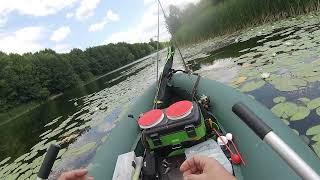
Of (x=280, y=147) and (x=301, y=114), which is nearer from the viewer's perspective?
(x=280, y=147)

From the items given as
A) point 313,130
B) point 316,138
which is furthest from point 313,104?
point 316,138

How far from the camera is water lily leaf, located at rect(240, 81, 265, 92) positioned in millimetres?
7191

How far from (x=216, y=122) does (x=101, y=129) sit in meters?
6.26

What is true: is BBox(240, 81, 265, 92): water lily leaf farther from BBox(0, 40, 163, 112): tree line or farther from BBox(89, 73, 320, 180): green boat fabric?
BBox(0, 40, 163, 112): tree line

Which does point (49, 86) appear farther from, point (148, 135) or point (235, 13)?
point (148, 135)

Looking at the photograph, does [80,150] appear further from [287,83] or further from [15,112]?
[15,112]

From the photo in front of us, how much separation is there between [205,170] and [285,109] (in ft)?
13.8

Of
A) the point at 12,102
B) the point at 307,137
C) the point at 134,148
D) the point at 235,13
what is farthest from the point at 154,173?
the point at 12,102

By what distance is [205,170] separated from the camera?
159 cm

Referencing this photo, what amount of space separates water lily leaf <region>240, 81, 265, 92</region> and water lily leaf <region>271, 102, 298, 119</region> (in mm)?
1513

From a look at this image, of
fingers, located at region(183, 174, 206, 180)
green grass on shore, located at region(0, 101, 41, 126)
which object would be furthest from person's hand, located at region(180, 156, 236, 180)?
green grass on shore, located at region(0, 101, 41, 126)

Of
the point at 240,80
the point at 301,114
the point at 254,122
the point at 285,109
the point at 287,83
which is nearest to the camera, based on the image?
the point at 254,122

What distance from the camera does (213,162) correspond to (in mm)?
1595

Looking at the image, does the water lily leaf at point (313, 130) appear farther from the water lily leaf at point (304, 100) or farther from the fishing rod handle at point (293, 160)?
the fishing rod handle at point (293, 160)
